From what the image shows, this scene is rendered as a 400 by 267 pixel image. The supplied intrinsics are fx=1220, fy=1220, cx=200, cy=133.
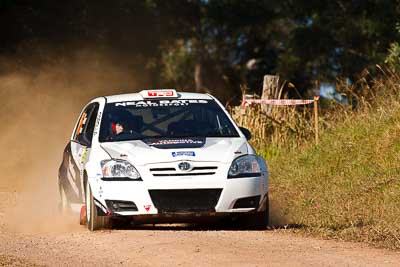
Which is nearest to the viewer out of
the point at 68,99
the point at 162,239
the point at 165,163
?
the point at 162,239

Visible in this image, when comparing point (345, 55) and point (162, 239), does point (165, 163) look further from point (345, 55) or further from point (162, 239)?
point (345, 55)

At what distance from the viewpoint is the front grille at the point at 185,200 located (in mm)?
12219

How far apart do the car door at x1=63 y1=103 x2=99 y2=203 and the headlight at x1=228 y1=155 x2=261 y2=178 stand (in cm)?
173

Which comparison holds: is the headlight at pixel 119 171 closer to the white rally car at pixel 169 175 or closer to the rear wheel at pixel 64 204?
the white rally car at pixel 169 175

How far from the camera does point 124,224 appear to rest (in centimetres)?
1319

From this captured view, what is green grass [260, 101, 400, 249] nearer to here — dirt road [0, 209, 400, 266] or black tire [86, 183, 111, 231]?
dirt road [0, 209, 400, 266]

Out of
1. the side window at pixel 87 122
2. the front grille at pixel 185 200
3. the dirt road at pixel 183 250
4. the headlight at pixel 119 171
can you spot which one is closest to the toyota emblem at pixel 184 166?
the front grille at pixel 185 200

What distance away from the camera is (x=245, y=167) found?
12500 mm

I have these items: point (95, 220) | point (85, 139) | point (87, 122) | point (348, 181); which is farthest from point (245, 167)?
point (348, 181)

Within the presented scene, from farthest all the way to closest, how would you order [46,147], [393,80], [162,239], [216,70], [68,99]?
1. [216,70]
2. [68,99]
3. [46,147]
4. [393,80]
5. [162,239]

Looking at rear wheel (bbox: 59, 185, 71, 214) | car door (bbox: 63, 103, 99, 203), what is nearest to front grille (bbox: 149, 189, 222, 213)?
car door (bbox: 63, 103, 99, 203)

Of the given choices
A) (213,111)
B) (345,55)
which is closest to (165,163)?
(213,111)

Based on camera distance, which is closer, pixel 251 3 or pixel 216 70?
pixel 251 3

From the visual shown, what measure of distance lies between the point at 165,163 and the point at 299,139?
9077 millimetres
